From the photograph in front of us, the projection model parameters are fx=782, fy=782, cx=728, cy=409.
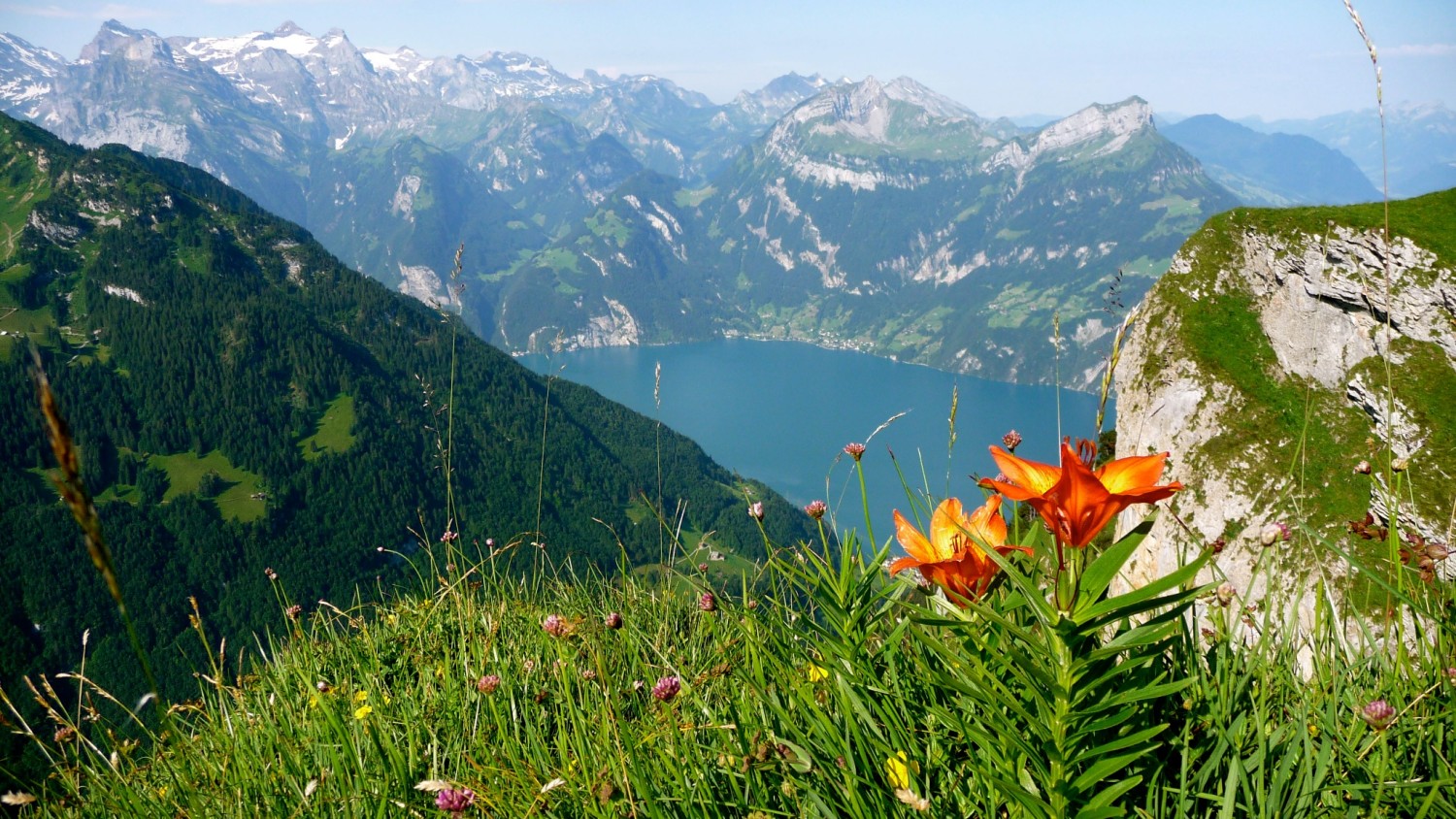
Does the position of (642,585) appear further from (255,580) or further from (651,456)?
(651,456)

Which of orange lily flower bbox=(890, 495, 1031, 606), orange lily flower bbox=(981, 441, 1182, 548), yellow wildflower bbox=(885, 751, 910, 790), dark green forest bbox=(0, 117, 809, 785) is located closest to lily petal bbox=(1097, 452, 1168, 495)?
orange lily flower bbox=(981, 441, 1182, 548)

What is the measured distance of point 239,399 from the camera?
132 m

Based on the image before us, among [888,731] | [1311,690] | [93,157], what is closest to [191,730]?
[888,731]

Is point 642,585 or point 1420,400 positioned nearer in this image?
point 642,585

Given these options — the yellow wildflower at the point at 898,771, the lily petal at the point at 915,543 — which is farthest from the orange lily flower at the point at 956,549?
the yellow wildflower at the point at 898,771

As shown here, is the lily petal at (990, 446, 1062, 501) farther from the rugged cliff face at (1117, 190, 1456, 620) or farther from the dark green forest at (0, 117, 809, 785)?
the dark green forest at (0, 117, 809, 785)

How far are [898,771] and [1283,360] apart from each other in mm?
35921

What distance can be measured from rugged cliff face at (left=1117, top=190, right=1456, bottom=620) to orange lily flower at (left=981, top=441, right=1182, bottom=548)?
974 inches

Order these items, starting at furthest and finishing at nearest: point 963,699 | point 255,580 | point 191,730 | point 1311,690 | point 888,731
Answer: point 255,580, point 191,730, point 1311,690, point 888,731, point 963,699

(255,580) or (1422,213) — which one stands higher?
(1422,213)

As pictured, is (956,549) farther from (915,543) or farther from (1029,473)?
(1029,473)

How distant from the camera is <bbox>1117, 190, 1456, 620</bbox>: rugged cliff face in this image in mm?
24328

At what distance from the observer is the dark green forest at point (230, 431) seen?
96562 mm

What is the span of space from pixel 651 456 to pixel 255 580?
77.2 meters
